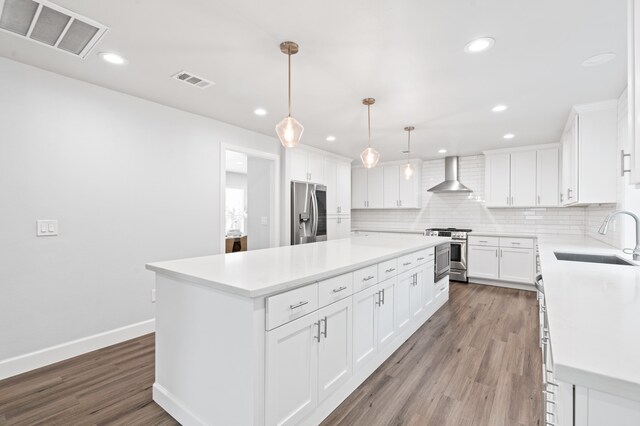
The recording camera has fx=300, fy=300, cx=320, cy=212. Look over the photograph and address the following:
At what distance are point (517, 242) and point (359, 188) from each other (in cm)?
335

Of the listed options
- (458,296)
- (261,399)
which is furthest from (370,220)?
(261,399)

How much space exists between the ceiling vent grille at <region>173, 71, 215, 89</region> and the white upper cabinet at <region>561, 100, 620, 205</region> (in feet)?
12.3

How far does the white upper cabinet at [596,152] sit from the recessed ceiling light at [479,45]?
1880 mm

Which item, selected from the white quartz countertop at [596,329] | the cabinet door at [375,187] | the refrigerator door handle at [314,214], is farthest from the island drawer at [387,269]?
the cabinet door at [375,187]

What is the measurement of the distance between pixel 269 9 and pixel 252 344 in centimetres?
182

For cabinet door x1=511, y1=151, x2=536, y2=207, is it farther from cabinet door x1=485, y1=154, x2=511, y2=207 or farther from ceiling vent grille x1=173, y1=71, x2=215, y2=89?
ceiling vent grille x1=173, y1=71, x2=215, y2=89

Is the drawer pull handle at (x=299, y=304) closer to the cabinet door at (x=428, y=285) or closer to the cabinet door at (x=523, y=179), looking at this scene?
the cabinet door at (x=428, y=285)

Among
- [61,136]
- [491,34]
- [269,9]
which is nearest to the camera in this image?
[269,9]

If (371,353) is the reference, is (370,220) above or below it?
above

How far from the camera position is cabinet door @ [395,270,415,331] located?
2730mm

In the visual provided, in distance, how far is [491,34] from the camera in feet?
6.36

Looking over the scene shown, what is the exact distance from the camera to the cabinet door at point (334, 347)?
5.82 ft

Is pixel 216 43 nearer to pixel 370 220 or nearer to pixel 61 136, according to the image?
pixel 61 136

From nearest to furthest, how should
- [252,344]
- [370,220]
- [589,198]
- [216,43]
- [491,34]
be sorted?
1. [252,344]
2. [491,34]
3. [216,43]
4. [589,198]
5. [370,220]
